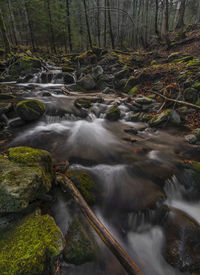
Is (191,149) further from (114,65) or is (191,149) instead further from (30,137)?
(114,65)

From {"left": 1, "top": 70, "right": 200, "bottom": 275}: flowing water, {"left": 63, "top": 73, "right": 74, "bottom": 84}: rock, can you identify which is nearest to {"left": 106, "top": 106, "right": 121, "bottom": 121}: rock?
{"left": 1, "top": 70, "right": 200, "bottom": 275}: flowing water

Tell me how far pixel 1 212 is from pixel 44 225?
1.90 feet

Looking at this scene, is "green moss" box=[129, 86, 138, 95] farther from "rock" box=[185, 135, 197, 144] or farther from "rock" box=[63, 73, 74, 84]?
"rock" box=[63, 73, 74, 84]

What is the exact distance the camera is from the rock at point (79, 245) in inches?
82.1

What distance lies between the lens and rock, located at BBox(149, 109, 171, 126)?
622 centimetres

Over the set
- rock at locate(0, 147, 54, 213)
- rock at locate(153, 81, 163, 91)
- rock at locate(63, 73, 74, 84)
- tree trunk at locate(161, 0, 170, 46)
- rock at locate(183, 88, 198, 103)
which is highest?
tree trunk at locate(161, 0, 170, 46)

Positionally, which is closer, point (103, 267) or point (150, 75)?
point (103, 267)

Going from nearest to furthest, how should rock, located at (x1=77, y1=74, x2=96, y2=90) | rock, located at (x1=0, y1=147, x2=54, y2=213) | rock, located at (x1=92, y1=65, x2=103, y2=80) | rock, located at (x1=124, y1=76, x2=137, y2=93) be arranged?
rock, located at (x1=0, y1=147, x2=54, y2=213), rock, located at (x1=124, y1=76, x2=137, y2=93), rock, located at (x1=77, y1=74, x2=96, y2=90), rock, located at (x1=92, y1=65, x2=103, y2=80)

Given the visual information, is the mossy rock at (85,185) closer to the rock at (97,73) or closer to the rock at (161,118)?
the rock at (161,118)

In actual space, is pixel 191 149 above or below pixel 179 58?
below

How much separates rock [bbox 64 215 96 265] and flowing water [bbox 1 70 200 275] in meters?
0.09

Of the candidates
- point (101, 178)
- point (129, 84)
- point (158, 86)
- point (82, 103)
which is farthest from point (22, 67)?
point (101, 178)

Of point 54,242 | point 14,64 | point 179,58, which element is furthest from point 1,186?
point 14,64

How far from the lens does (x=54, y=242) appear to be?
1.74 meters
